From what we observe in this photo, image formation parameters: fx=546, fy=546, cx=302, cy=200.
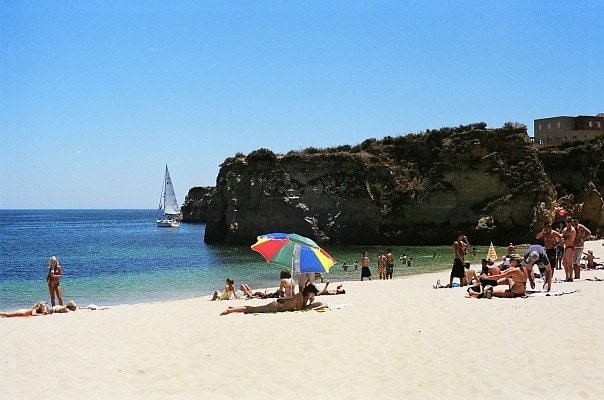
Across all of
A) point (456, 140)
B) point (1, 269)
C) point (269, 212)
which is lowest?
point (1, 269)

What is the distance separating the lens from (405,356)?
29.1ft

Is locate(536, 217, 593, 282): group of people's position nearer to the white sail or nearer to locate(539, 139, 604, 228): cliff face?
locate(539, 139, 604, 228): cliff face

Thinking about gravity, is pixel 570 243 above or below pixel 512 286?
above

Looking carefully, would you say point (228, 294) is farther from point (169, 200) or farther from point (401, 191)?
point (169, 200)

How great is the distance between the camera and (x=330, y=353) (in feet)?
30.5

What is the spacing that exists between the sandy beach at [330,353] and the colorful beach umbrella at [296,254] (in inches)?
48.1

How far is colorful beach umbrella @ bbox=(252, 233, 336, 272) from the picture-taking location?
14.2 meters

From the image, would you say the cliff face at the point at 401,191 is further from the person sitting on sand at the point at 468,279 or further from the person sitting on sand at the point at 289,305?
the person sitting on sand at the point at 289,305

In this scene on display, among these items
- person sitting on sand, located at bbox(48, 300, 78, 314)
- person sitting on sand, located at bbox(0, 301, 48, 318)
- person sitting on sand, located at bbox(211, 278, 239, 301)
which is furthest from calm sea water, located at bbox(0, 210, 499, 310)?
person sitting on sand, located at bbox(0, 301, 48, 318)

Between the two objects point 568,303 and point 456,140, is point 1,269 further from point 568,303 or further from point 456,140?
point 456,140

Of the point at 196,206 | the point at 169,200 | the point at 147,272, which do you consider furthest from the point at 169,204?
the point at 147,272

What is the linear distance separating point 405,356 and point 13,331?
913cm

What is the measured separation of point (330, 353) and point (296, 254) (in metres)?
5.26

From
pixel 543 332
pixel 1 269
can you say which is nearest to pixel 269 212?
pixel 1 269
